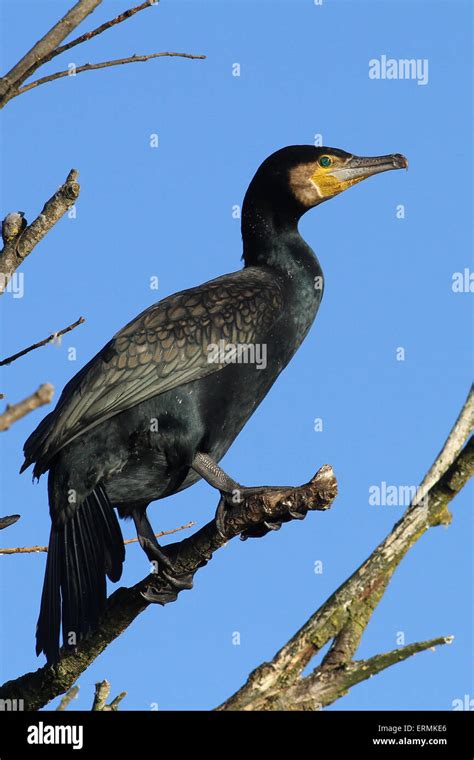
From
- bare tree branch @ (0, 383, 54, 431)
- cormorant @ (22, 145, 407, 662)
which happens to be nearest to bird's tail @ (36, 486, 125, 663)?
cormorant @ (22, 145, 407, 662)

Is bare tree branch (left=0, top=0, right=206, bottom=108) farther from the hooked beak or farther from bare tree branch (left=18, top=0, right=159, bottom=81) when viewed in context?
the hooked beak

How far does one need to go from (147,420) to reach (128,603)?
3.47ft

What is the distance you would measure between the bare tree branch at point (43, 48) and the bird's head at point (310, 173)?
2951mm

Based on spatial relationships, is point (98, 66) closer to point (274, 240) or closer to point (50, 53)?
point (50, 53)

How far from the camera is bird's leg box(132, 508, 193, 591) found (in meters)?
5.36

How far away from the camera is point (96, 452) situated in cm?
571

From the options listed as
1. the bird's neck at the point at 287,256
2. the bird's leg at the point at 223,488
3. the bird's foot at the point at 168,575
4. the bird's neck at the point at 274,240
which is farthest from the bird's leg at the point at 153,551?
the bird's neck at the point at 274,240

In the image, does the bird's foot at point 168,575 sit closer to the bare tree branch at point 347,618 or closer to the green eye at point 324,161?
the bare tree branch at point 347,618

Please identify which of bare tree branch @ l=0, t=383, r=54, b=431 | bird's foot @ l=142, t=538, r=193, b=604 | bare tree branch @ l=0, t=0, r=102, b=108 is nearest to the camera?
bare tree branch @ l=0, t=383, r=54, b=431

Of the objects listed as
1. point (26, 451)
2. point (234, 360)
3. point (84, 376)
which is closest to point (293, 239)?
point (234, 360)

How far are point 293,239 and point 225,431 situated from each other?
1.56 meters

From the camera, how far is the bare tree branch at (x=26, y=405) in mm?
2074

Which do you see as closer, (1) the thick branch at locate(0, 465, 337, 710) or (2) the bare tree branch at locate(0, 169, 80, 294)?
(2) the bare tree branch at locate(0, 169, 80, 294)

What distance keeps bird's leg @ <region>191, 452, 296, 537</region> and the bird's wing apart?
452mm
